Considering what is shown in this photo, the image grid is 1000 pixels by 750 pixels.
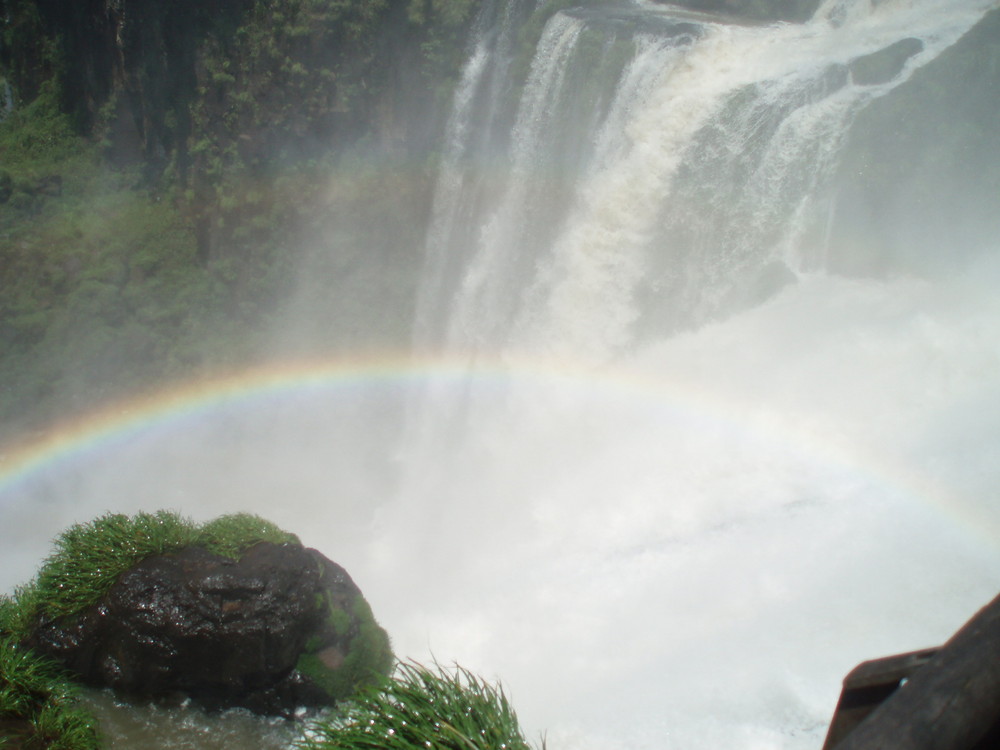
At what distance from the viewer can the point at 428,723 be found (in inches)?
149

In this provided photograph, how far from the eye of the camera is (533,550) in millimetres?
9258

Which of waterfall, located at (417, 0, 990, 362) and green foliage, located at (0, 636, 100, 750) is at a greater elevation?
waterfall, located at (417, 0, 990, 362)

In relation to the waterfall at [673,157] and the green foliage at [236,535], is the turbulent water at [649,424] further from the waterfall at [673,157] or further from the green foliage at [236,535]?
the green foliage at [236,535]

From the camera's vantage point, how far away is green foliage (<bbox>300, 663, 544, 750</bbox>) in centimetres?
367

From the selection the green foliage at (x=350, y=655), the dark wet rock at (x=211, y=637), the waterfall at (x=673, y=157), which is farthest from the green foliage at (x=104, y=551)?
the waterfall at (x=673, y=157)

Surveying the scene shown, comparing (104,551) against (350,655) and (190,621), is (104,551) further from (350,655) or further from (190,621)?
(350,655)

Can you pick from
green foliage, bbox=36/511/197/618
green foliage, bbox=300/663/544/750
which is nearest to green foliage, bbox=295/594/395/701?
green foliage, bbox=36/511/197/618

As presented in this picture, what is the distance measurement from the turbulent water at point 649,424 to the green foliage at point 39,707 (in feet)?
11.1

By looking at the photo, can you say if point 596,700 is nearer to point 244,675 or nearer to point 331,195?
point 244,675

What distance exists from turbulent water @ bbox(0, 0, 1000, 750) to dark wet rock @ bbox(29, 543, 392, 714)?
2002mm

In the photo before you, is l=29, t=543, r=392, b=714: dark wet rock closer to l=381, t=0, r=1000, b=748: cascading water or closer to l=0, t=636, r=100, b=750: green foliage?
l=0, t=636, r=100, b=750: green foliage

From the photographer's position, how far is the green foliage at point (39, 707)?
182 inches

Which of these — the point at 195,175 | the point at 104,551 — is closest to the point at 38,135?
the point at 195,175

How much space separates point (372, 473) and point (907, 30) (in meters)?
10.9
